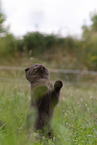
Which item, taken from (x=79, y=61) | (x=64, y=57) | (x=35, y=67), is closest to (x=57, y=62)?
(x=64, y=57)

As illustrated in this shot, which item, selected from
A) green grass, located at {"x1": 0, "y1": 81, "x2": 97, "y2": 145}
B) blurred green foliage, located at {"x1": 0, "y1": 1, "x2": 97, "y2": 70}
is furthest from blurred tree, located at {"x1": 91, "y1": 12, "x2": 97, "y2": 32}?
green grass, located at {"x1": 0, "y1": 81, "x2": 97, "y2": 145}

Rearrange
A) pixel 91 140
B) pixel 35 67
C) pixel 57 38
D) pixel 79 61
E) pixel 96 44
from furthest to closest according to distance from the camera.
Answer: pixel 57 38 → pixel 96 44 → pixel 79 61 → pixel 35 67 → pixel 91 140

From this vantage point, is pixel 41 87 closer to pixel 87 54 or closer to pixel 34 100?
pixel 34 100

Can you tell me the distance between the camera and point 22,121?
1.44 metres

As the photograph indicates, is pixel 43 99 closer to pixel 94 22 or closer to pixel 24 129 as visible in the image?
pixel 24 129

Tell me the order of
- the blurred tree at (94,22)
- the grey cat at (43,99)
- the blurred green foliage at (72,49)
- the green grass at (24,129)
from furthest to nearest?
the blurred tree at (94,22)
the blurred green foliage at (72,49)
the grey cat at (43,99)
the green grass at (24,129)

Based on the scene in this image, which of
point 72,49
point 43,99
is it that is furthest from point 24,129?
point 72,49

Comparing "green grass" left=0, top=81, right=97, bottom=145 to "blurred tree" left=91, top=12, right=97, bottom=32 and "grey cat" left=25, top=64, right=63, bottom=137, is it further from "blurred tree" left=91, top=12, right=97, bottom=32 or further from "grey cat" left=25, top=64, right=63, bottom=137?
"blurred tree" left=91, top=12, right=97, bottom=32

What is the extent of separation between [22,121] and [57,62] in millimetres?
12744

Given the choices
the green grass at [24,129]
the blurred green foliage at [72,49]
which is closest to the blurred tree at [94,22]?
the blurred green foliage at [72,49]

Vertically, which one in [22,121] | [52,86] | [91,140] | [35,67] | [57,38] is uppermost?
[57,38]

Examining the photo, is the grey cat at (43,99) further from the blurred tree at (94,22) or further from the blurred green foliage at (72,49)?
the blurred tree at (94,22)

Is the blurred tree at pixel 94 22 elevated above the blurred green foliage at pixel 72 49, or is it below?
above

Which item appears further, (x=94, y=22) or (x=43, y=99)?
(x=94, y=22)
